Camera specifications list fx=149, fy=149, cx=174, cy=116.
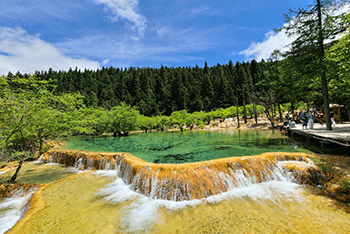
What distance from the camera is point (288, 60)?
36.4ft

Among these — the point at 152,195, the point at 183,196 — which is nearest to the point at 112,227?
the point at 152,195

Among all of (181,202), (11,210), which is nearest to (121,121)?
(11,210)

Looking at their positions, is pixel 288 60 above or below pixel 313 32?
below

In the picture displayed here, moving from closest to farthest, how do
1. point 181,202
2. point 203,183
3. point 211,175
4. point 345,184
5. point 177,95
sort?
1. point 345,184
2. point 181,202
3. point 203,183
4. point 211,175
5. point 177,95

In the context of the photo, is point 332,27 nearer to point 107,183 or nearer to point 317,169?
point 317,169

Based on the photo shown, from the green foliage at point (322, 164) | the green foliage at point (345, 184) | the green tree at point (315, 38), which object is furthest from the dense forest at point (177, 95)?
the green foliage at point (345, 184)

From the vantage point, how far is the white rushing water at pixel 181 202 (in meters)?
4.06

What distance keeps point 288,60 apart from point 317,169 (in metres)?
8.87

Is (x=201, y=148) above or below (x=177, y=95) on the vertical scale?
below

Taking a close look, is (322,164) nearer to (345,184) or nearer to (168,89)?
(345,184)

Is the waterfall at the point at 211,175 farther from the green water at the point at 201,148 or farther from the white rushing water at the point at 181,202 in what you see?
the green water at the point at 201,148

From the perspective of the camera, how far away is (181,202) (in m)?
4.89

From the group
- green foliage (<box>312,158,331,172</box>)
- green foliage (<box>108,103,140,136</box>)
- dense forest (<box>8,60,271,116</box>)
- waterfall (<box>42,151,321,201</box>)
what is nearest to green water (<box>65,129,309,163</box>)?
waterfall (<box>42,151,321,201</box>)

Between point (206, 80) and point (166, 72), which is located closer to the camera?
point (206, 80)
